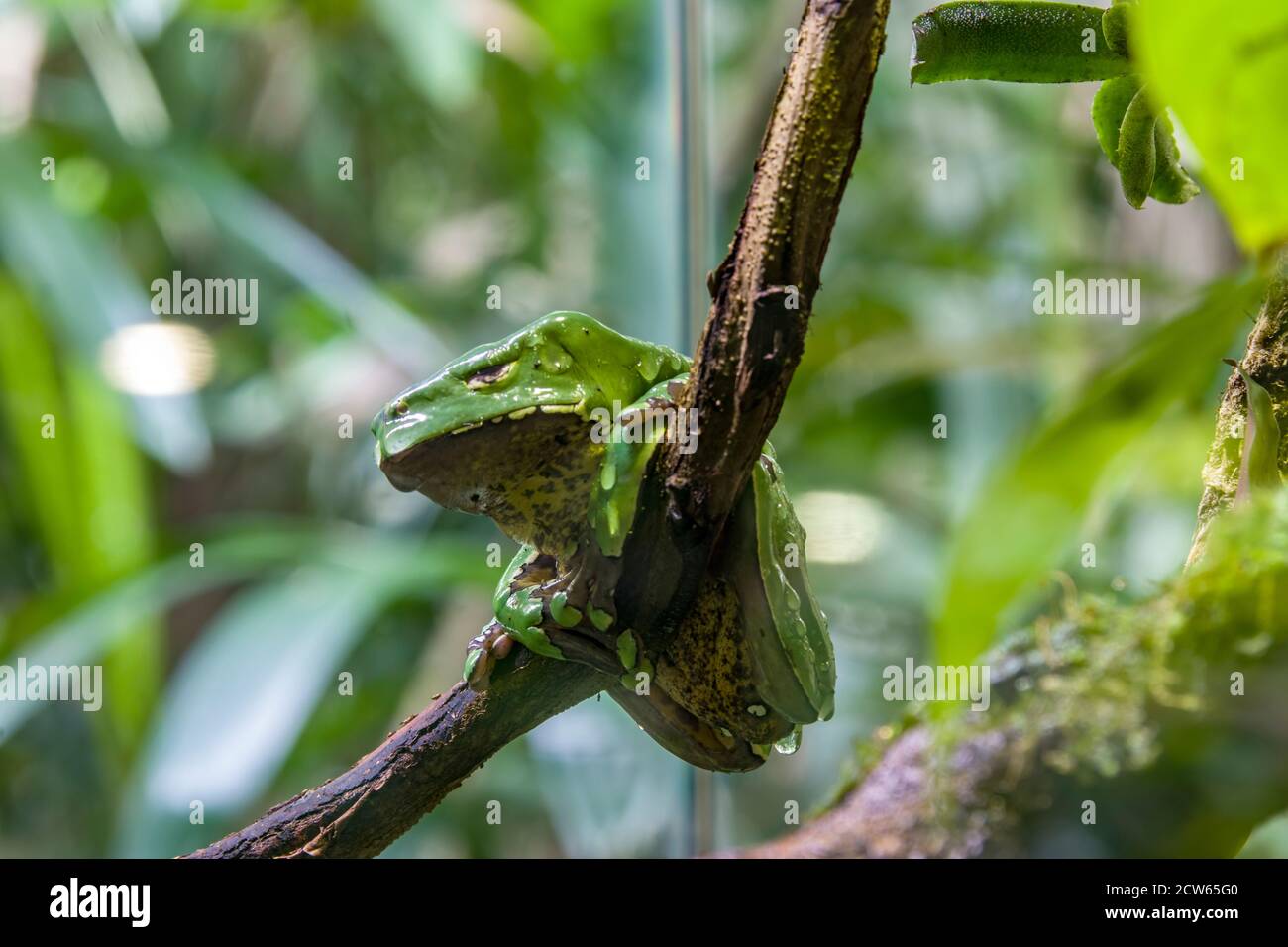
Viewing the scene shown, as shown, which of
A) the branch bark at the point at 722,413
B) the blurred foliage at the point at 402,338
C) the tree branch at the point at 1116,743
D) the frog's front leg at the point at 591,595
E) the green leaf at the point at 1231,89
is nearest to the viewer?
the green leaf at the point at 1231,89

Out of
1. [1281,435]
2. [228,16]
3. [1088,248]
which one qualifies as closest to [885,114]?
[1088,248]

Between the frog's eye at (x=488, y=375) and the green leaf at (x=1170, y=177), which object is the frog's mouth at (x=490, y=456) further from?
the green leaf at (x=1170, y=177)

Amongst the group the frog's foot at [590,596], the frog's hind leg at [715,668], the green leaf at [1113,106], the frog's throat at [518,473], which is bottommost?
the frog's hind leg at [715,668]

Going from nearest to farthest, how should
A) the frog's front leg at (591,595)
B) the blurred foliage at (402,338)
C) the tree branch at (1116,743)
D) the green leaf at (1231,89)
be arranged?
the green leaf at (1231,89)
the frog's front leg at (591,595)
the tree branch at (1116,743)
the blurred foliage at (402,338)

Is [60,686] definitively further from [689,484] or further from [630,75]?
[689,484]

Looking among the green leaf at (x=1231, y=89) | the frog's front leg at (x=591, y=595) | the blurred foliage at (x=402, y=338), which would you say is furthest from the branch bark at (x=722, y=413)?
the blurred foliage at (x=402, y=338)

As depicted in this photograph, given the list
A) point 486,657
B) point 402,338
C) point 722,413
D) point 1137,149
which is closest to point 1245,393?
point 1137,149

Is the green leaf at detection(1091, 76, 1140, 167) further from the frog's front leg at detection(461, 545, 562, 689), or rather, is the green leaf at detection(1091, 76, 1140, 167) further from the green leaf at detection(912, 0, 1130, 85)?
the frog's front leg at detection(461, 545, 562, 689)
